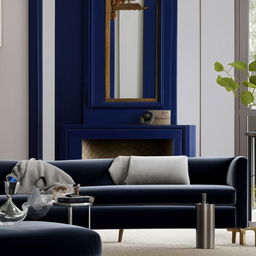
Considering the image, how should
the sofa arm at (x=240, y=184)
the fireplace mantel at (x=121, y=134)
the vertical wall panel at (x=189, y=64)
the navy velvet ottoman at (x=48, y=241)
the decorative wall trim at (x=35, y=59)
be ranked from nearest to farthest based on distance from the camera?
the navy velvet ottoman at (x=48, y=241) → the sofa arm at (x=240, y=184) → the fireplace mantel at (x=121, y=134) → the decorative wall trim at (x=35, y=59) → the vertical wall panel at (x=189, y=64)

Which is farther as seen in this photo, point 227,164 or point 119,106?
point 119,106

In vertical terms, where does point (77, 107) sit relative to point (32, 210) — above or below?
above

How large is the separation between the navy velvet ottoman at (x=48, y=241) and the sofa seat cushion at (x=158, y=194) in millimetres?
1632

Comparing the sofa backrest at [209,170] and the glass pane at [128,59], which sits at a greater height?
the glass pane at [128,59]

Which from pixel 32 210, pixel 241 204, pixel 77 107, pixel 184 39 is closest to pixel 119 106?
pixel 77 107

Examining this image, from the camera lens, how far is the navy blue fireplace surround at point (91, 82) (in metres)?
7.57

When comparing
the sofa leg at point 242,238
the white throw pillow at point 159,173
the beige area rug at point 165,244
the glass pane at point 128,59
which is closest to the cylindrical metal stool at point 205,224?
the beige area rug at point 165,244

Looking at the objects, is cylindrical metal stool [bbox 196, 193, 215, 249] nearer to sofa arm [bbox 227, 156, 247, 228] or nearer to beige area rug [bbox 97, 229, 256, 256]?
beige area rug [bbox 97, 229, 256, 256]

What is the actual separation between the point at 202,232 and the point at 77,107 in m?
2.94

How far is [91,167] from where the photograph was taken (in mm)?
5836

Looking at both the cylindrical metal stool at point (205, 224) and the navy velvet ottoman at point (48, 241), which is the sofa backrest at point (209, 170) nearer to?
the cylindrical metal stool at point (205, 224)

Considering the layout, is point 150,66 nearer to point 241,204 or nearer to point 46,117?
point 46,117

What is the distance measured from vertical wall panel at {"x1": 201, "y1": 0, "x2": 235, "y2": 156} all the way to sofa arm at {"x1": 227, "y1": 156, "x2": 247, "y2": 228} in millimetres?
2377

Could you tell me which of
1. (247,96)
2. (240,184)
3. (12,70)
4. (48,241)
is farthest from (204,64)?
(48,241)
